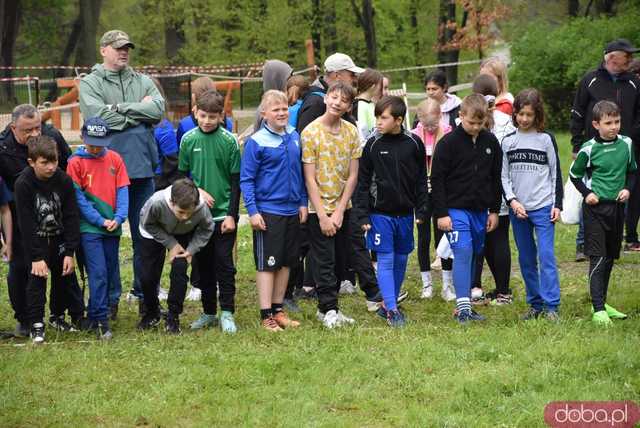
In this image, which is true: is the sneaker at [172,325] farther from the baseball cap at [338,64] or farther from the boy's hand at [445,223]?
the baseball cap at [338,64]

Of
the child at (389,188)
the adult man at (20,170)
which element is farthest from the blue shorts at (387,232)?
the adult man at (20,170)

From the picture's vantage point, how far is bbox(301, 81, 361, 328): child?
26.7 feet

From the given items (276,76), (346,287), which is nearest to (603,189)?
(346,287)

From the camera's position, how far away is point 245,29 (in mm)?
40656

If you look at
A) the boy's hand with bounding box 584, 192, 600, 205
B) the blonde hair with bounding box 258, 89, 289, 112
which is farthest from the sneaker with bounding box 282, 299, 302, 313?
the boy's hand with bounding box 584, 192, 600, 205

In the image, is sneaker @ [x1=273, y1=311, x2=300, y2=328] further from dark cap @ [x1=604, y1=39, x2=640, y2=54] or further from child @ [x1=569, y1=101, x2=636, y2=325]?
dark cap @ [x1=604, y1=39, x2=640, y2=54]

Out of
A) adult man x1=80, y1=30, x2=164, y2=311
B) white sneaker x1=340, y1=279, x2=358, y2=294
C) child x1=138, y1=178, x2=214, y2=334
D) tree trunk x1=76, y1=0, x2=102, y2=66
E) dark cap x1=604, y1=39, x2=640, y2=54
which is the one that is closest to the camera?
child x1=138, y1=178, x2=214, y2=334

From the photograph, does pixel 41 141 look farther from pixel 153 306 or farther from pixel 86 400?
pixel 86 400

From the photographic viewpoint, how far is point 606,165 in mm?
8000

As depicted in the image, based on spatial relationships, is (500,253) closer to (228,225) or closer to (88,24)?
(228,225)

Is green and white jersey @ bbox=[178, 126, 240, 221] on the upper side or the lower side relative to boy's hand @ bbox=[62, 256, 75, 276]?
upper

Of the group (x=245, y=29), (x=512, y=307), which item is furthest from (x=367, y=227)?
(x=245, y=29)

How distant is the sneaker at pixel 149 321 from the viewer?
821 cm

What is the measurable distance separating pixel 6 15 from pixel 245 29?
923cm
